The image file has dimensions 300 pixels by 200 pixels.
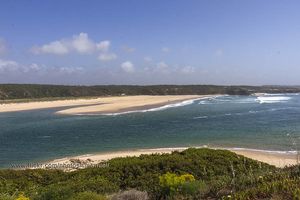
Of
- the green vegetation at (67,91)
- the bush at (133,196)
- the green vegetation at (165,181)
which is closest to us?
the green vegetation at (165,181)

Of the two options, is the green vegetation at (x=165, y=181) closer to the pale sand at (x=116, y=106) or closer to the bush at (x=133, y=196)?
the bush at (x=133, y=196)

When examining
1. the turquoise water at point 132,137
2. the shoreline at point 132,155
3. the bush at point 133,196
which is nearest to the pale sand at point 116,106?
the turquoise water at point 132,137

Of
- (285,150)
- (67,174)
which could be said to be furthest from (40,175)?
(285,150)

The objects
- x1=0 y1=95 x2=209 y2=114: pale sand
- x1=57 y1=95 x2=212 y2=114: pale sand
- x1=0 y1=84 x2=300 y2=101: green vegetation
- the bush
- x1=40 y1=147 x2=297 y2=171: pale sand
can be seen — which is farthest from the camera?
x1=0 y1=84 x2=300 y2=101: green vegetation

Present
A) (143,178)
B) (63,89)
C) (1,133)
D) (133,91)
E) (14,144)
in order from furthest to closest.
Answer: (133,91) → (63,89) → (1,133) → (14,144) → (143,178)

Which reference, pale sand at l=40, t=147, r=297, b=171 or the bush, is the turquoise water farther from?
the bush

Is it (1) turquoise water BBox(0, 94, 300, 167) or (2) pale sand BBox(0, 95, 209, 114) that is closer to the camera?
(1) turquoise water BBox(0, 94, 300, 167)

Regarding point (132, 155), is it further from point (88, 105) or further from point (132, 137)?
point (88, 105)

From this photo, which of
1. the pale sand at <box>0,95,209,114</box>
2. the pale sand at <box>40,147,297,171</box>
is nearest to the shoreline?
the pale sand at <box>40,147,297,171</box>

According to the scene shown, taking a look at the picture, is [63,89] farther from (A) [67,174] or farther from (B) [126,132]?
(A) [67,174]
